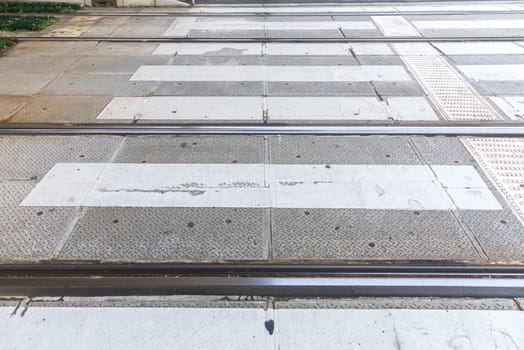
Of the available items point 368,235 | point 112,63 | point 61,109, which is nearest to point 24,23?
point 112,63

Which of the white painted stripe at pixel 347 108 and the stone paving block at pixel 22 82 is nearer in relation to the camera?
the white painted stripe at pixel 347 108

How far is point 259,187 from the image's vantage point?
12.1 ft

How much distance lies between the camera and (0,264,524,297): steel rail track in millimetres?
2691

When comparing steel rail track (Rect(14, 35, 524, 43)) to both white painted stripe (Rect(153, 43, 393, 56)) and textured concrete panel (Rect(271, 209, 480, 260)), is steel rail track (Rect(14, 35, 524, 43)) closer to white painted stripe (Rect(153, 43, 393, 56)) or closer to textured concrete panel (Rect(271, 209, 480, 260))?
white painted stripe (Rect(153, 43, 393, 56))

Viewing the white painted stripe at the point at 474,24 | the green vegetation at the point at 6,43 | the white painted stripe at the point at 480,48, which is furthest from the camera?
the white painted stripe at the point at 474,24

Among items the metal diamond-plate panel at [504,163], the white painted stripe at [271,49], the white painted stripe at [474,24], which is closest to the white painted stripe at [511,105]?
the metal diamond-plate panel at [504,163]

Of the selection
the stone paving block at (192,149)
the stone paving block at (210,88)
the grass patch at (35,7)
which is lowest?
the stone paving block at (192,149)

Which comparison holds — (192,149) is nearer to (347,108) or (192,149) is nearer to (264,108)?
(264,108)

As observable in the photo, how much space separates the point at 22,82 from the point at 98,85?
107cm

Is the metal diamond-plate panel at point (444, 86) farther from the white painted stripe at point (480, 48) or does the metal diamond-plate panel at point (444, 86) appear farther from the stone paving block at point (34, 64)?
the stone paving block at point (34, 64)

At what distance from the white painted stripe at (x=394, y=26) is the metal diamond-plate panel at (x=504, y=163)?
174 inches

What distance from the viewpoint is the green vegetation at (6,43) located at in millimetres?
7226

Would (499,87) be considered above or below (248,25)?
below

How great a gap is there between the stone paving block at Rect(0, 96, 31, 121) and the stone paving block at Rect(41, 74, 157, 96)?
0.32 metres
